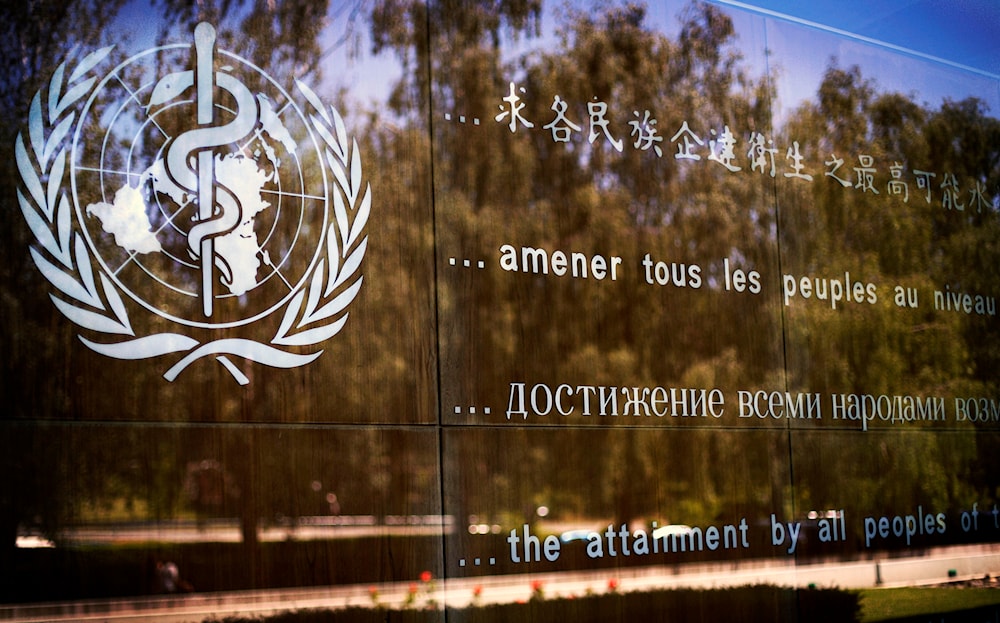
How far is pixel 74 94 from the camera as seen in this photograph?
3.59 meters

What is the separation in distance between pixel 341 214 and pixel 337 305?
313 millimetres

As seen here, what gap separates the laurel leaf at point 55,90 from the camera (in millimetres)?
3555

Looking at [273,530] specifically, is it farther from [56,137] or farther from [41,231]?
[56,137]

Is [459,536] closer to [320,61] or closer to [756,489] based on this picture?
[756,489]

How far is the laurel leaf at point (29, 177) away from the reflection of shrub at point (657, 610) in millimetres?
1370

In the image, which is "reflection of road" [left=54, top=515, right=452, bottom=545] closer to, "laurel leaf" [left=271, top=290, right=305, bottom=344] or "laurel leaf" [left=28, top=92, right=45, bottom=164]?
"laurel leaf" [left=271, top=290, right=305, bottom=344]

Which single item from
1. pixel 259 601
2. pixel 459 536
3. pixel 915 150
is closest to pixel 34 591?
pixel 259 601

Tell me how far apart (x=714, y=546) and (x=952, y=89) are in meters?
2.72

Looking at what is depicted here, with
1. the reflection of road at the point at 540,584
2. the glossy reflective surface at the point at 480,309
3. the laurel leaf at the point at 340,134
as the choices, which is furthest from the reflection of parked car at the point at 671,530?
the laurel leaf at the point at 340,134

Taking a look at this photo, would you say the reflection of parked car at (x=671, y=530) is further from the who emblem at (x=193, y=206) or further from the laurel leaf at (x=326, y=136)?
the laurel leaf at (x=326, y=136)

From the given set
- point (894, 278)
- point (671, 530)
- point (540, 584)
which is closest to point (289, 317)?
point (540, 584)

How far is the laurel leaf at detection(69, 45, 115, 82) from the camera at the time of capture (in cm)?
360

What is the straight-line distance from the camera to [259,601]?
366 centimetres

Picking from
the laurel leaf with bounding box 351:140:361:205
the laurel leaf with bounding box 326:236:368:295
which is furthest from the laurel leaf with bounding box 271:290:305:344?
the laurel leaf with bounding box 351:140:361:205
